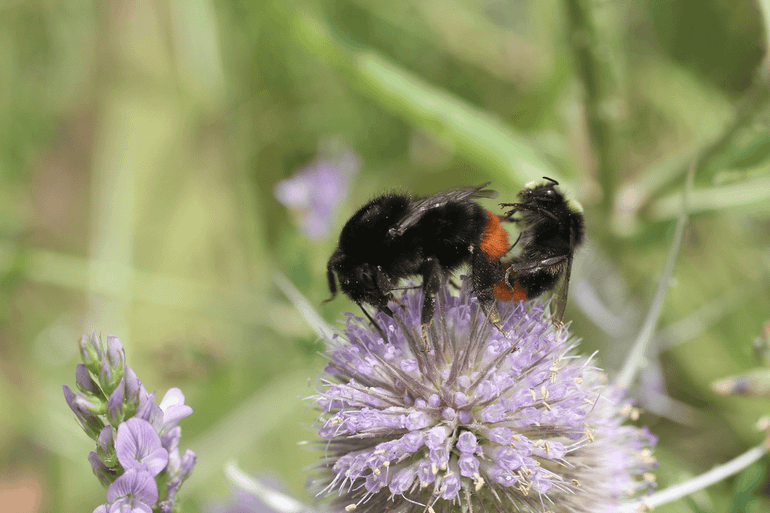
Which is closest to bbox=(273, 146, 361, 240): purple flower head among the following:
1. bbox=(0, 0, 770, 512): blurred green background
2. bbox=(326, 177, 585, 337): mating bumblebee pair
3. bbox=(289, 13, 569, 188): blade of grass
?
bbox=(0, 0, 770, 512): blurred green background

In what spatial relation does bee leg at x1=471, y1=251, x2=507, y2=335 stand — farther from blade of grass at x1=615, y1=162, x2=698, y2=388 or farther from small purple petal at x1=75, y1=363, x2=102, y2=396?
small purple petal at x1=75, y1=363, x2=102, y2=396

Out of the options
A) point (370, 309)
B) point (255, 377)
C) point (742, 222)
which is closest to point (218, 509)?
point (255, 377)

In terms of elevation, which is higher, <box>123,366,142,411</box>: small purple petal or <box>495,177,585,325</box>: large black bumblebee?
<box>495,177,585,325</box>: large black bumblebee

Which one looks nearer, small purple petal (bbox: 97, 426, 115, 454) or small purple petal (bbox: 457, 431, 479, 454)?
small purple petal (bbox: 97, 426, 115, 454)

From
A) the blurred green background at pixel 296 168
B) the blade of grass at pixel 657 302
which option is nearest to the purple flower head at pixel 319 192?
the blurred green background at pixel 296 168

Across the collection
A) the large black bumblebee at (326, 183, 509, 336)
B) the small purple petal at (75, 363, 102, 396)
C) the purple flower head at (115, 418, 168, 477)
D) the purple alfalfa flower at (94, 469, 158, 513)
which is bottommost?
the purple alfalfa flower at (94, 469, 158, 513)

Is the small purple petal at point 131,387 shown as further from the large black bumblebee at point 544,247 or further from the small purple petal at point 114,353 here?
the large black bumblebee at point 544,247

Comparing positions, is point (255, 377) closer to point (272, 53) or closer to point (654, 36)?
point (272, 53)
